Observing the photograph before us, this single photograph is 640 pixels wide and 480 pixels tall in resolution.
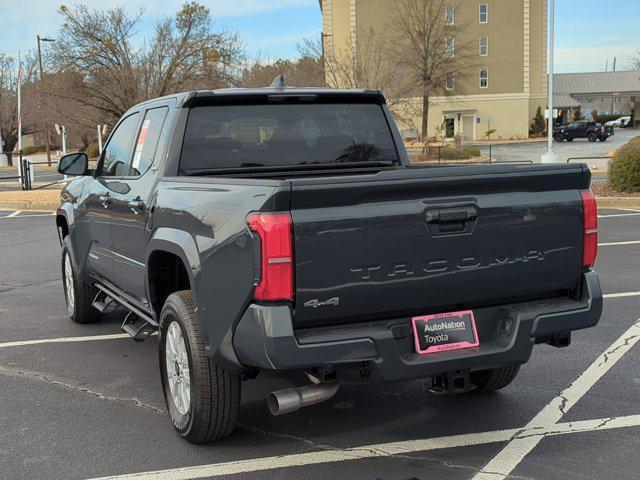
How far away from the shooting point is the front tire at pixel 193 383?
388cm

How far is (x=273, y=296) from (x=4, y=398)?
2751 mm

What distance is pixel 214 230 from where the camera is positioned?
369 centimetres

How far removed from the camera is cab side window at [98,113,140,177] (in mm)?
5664

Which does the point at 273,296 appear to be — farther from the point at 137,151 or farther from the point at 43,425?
the point at 137,151

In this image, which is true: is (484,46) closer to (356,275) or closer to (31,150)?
(31,150)

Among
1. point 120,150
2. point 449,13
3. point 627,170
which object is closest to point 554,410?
point 120,150

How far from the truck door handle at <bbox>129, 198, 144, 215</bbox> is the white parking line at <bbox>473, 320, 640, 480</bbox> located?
2618 mm

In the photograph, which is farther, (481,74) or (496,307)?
(481,74)

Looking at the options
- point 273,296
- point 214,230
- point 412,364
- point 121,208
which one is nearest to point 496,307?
point 412,364

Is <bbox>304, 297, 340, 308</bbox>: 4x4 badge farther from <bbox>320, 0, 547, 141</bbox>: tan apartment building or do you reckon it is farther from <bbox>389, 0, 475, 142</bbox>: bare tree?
<bbox>320, 0, 547, 141</bbox>: tan apartment building

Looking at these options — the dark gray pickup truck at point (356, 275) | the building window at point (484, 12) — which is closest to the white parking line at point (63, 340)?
the dark gray pickup truck at point (356, 275)

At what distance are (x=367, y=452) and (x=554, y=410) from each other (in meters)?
1.33

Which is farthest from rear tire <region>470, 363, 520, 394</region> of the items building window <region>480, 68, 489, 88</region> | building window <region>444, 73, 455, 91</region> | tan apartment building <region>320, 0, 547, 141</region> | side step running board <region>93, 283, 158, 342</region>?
building window <region>480, 68, 489, 88</region>

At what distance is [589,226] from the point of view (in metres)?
3.96
